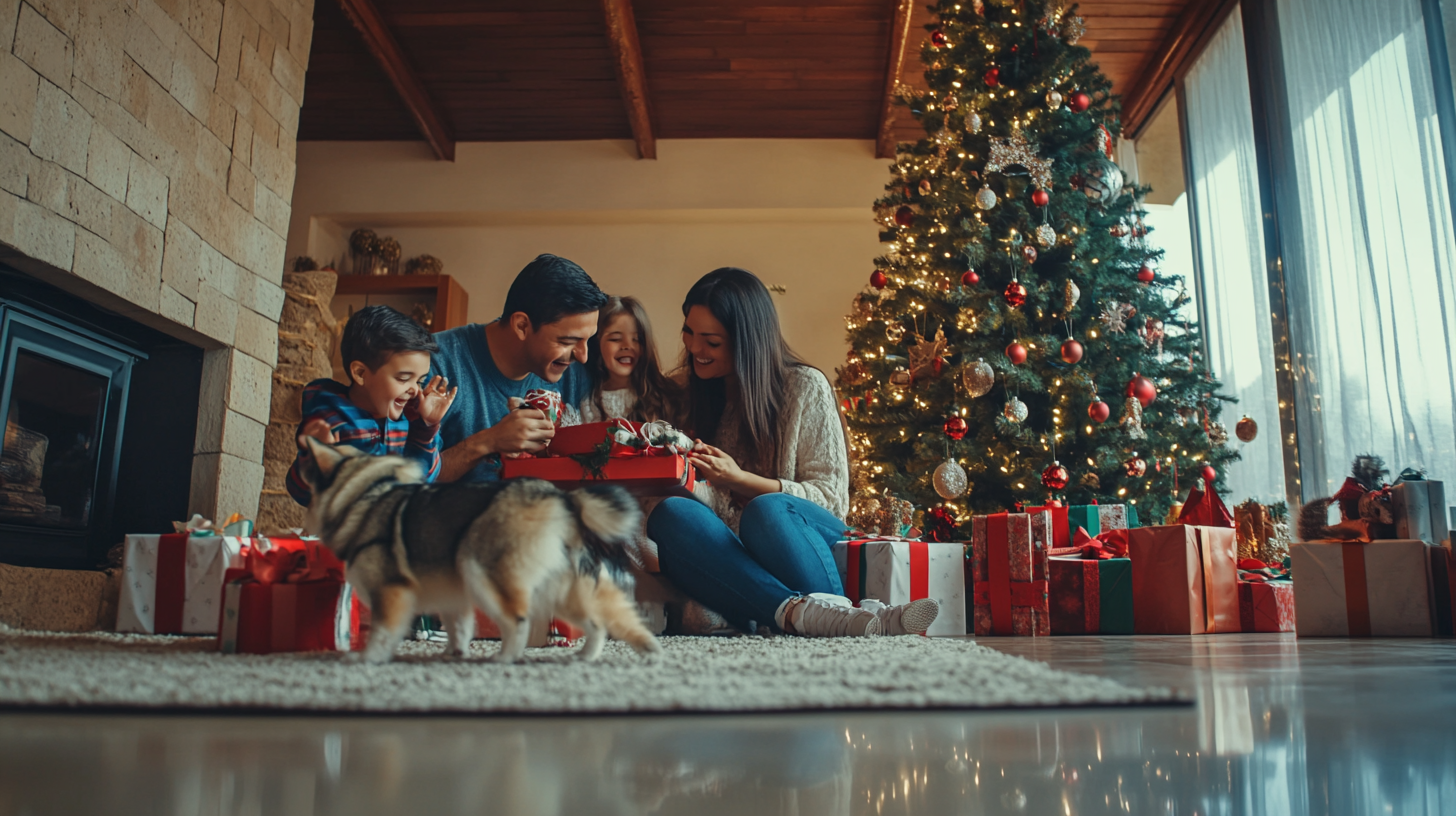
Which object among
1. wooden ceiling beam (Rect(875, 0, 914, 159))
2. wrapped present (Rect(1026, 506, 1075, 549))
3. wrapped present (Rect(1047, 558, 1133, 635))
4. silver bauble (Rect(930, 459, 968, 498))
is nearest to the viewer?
wrapped present (Rect(1047, 558, 1133, 635))

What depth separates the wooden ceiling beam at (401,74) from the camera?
446 centimetres

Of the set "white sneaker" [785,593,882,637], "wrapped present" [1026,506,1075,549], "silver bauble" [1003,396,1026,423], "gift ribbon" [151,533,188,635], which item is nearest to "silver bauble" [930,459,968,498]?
"silver bauble" [1003,396,1026,423]

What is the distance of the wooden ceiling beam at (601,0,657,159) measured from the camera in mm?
4441

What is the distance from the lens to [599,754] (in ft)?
1.64

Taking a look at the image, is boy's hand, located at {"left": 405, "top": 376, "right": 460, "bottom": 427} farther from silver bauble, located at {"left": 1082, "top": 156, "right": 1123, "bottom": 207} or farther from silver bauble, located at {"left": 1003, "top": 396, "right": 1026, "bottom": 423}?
silver bauble, located at {"left": 1082, "top": 156, "right": 1123, "bottom": 207}

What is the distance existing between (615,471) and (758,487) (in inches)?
14.4

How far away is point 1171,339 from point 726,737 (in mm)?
3329

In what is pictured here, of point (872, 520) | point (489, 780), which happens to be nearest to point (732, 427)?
point (872, 520)

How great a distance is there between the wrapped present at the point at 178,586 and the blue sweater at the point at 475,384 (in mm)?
653

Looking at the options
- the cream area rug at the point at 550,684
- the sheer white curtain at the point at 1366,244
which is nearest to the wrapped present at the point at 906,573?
the cream area rug at the point at 550,684

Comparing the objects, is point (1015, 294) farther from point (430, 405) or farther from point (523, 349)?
point (430, 405)

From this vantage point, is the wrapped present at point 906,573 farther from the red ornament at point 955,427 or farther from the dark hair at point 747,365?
the red ornament at point 955,427

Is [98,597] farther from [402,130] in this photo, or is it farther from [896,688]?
[402,130]

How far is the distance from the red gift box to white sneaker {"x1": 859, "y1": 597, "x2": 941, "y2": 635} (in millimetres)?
403
